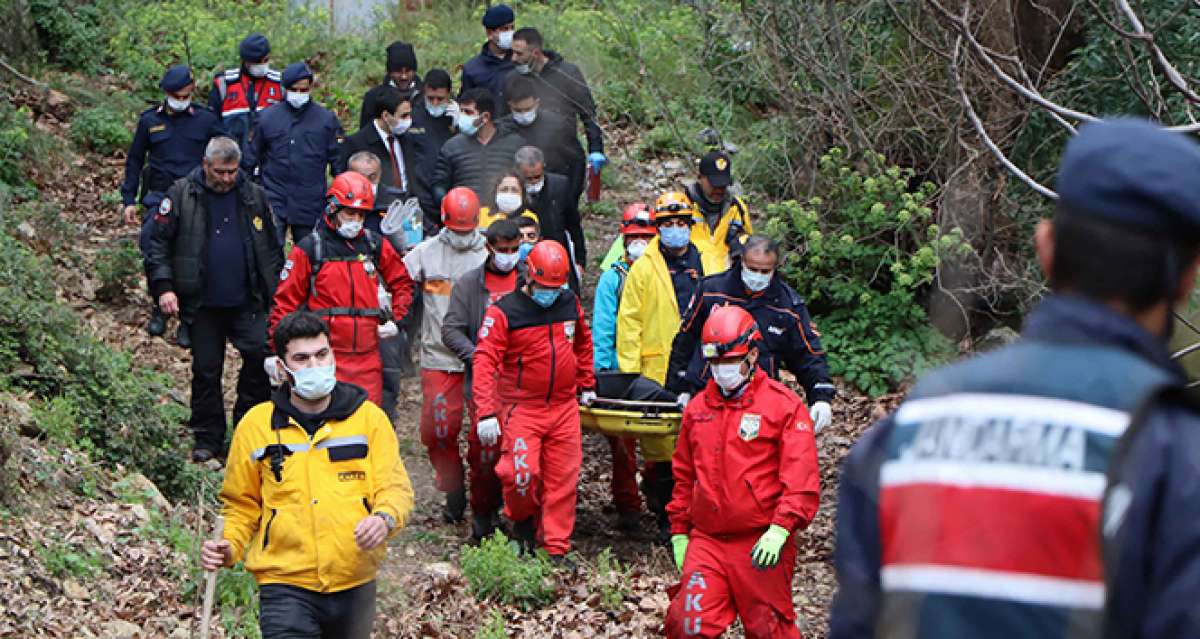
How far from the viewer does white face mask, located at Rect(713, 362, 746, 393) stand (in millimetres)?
7633

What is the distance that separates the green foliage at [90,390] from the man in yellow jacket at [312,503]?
401 centimetres

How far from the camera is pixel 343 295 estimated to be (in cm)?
1005

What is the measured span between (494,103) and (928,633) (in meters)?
12.0

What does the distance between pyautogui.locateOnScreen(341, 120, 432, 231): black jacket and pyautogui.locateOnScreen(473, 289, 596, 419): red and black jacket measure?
148 inches

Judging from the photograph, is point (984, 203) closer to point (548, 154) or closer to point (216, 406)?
point (548, 154)

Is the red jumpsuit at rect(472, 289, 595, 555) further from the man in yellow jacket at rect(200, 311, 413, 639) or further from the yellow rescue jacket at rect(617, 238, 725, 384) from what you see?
the man in yellow jacket at rect(200, 311, 413, 639)

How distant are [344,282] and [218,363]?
155 cm

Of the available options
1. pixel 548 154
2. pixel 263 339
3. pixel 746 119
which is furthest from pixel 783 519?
pixel 746 119

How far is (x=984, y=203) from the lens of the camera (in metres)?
13.7

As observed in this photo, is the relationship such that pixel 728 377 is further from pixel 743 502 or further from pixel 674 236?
pixel 674 236

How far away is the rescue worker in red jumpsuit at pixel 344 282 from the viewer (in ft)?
32.6

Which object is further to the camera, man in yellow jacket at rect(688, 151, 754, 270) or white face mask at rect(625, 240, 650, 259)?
man in yellow jacket at rect(688, 151, 754, 270)


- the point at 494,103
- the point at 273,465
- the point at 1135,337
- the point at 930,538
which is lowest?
the point at 273,465

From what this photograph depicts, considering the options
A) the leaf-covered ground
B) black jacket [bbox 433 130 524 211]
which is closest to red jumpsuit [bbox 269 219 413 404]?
the leaf-covered ground
